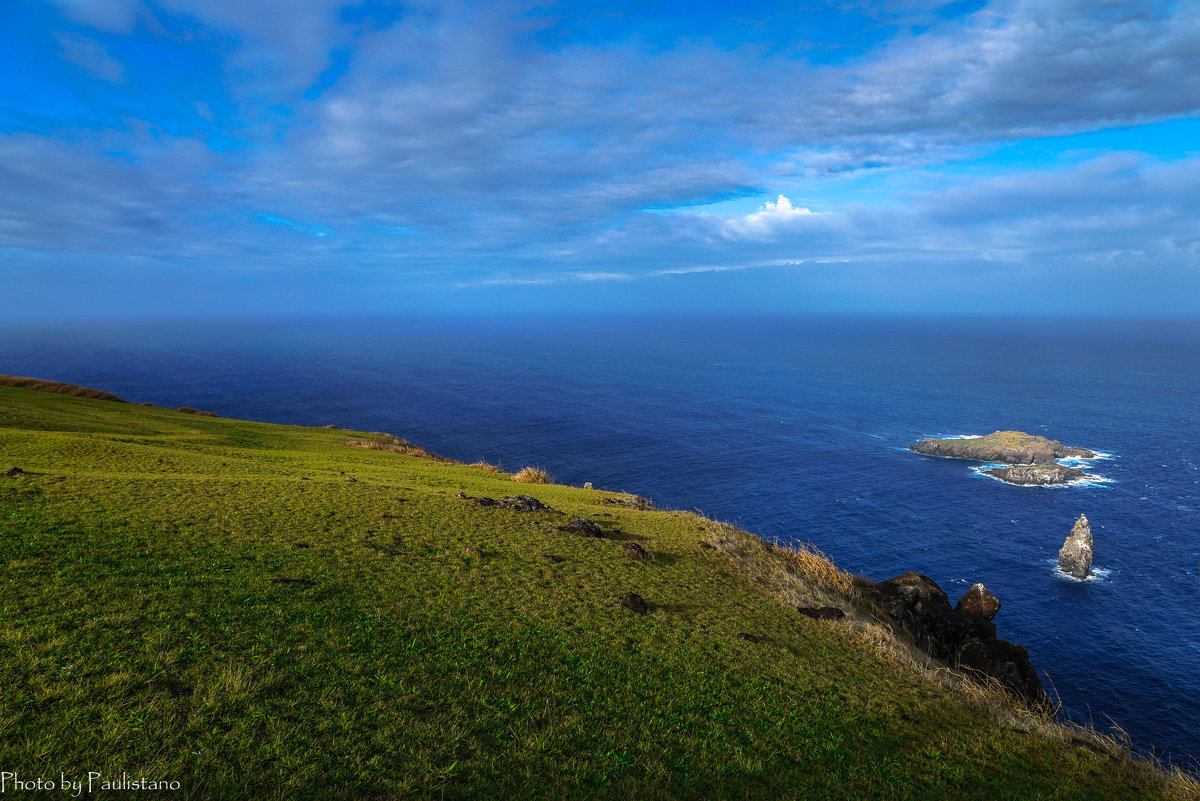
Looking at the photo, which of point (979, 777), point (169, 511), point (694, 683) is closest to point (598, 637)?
point (694, 683)

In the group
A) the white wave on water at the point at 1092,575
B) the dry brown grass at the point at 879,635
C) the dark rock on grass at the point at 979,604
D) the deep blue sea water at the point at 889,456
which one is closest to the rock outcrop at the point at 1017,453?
the deep blue sea water at the point at 889,456

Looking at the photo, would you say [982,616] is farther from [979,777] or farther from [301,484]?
[301,484]

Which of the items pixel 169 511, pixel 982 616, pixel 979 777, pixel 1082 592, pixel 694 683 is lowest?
pixel 1082 592

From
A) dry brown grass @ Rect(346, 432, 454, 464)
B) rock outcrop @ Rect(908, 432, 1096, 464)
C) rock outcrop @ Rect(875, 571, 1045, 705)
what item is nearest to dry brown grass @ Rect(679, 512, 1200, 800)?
rock outcrop @ Rect(875, 571, 1045, 705)

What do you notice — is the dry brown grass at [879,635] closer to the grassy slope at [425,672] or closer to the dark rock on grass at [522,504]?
the grassy slope at [425,672]

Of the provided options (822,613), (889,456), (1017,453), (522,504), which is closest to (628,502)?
(522,504)
